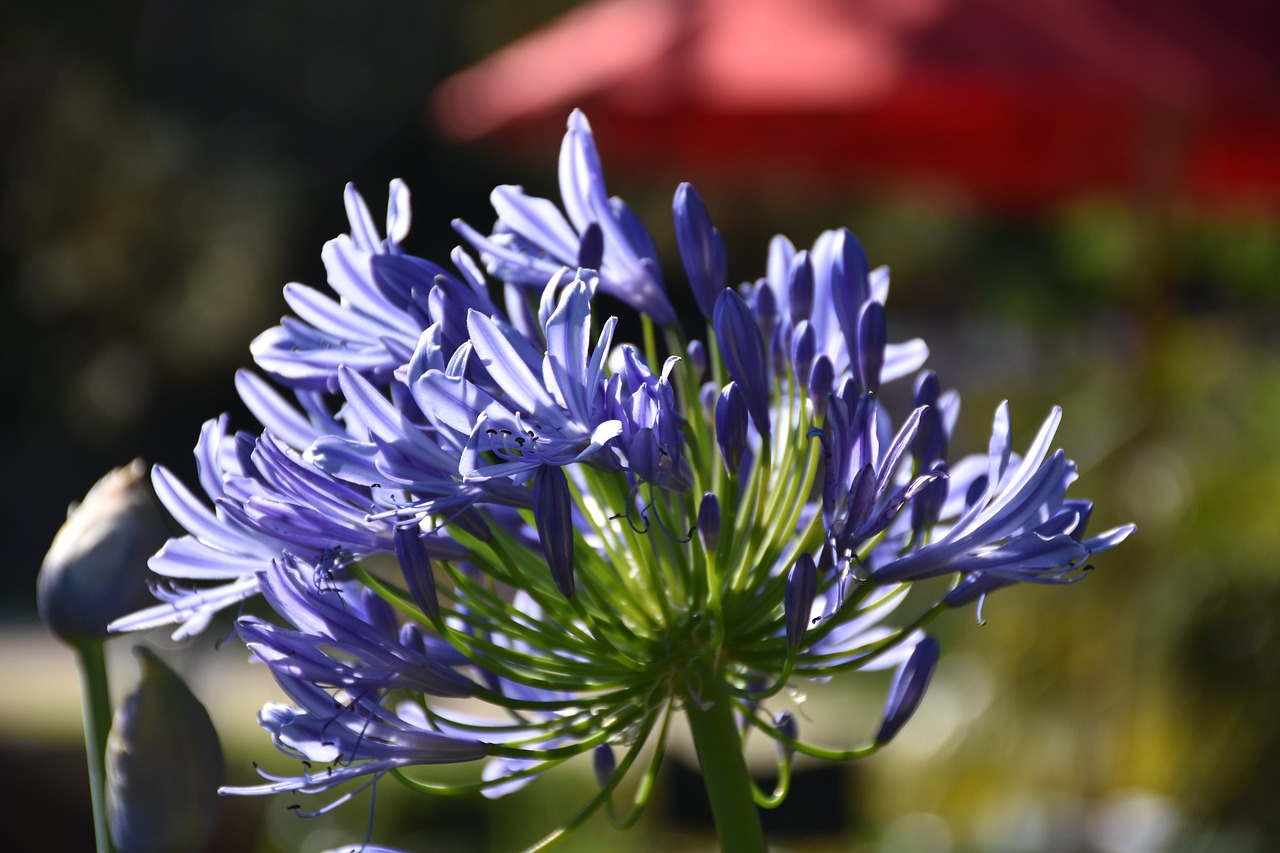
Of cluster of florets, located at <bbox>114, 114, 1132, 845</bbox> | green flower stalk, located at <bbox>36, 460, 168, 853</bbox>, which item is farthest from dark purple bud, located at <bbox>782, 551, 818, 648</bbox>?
green flower stalk, located at <bbox>36, 460, 168, 853</bbox>

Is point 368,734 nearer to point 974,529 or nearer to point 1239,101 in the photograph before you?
point 974,529

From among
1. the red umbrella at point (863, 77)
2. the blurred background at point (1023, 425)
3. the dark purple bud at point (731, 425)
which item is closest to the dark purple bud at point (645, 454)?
the dark purple bud at point (731, 425)

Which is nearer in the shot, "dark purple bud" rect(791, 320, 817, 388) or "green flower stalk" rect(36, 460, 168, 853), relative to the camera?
"green flower stalk" rect(36, 460, 168, 853)

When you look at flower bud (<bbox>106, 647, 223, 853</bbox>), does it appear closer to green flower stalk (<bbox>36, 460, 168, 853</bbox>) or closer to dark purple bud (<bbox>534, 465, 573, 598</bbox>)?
green flower stalk (<bbox>36, 460, 168, 853</bbox>)

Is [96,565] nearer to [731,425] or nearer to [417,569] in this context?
[417,569]

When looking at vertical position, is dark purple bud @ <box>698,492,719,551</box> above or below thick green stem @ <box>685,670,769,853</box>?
above

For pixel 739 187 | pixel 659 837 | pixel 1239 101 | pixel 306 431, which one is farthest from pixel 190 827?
pixel 739 187
